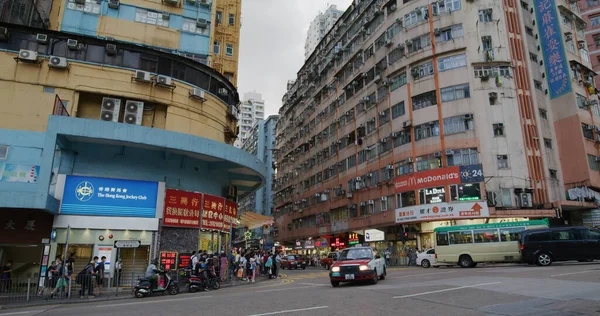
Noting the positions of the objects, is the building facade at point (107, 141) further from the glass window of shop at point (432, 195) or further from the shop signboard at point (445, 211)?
the glass window of shop at point (432, 195)

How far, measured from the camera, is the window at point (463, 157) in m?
32.5

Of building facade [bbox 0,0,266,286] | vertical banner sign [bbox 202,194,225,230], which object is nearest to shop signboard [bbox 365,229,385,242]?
building facade [bbox 0,0,266,286]

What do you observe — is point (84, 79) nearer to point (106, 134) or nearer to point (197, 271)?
point (106, 134)

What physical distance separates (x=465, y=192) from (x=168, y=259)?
23.3m

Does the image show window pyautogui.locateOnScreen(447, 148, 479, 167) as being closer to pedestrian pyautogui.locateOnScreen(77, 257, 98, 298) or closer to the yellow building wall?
the yellow building wall

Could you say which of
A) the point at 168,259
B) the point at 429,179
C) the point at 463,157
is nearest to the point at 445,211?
the point at 429,179

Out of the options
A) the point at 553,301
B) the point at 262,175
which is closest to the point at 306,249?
the point at 262,175

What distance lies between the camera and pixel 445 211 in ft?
105

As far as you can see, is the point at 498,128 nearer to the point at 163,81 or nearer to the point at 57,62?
the point at 163,81

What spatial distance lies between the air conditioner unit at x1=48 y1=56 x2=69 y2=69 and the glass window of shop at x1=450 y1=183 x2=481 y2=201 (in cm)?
2848

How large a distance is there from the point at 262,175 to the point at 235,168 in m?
2.03

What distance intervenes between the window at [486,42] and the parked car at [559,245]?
63.4 feet

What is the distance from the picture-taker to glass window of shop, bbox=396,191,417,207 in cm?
3453

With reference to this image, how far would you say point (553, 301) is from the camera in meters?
9.08
